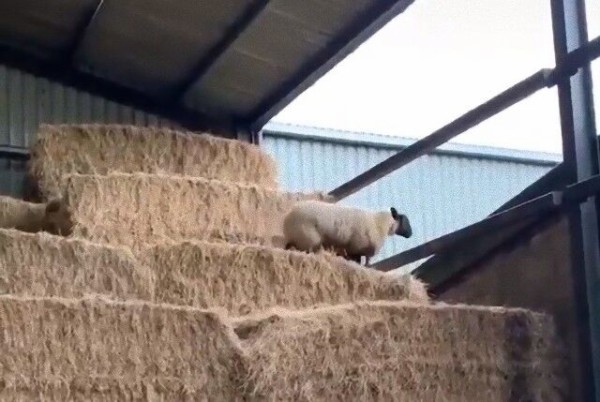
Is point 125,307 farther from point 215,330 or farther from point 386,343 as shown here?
point 386,343

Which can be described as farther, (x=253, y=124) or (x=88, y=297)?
(x=253, y=124)

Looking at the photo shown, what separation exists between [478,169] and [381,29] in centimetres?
368

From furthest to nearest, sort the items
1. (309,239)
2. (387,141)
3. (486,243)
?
(387,141), (309,239), (486,243)

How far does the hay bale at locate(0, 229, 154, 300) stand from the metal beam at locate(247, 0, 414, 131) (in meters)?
2.15

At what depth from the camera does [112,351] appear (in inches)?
144

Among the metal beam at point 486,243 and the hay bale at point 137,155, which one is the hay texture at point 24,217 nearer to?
the hay bale at point 137,155

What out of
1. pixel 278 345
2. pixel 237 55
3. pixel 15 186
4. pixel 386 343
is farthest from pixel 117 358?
pixel 15 186

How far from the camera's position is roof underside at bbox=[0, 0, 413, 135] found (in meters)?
6.20

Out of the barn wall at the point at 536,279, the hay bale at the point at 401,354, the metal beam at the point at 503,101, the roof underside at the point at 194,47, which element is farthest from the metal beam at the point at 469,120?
the hay bale at the point at 401,354

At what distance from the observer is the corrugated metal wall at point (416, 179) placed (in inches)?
343

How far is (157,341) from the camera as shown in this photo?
3740mm

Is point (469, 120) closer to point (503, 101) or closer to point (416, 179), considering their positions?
point (503, 101)

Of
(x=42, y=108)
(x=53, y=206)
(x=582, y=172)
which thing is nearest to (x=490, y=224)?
(x=582, y=172)

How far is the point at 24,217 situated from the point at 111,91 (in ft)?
9.09
